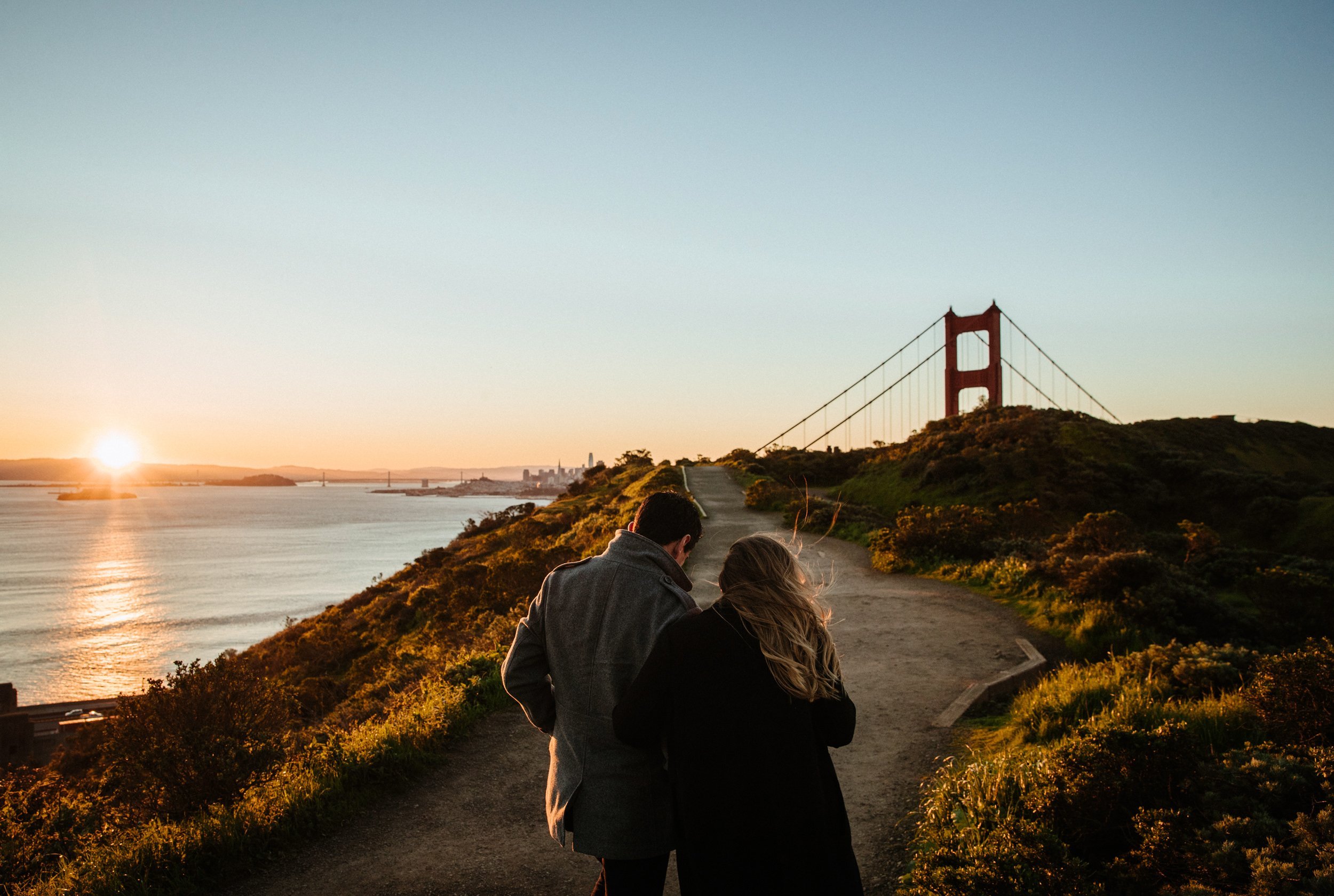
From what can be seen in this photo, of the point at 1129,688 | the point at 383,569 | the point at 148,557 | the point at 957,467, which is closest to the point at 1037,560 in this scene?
the point at 1129,688

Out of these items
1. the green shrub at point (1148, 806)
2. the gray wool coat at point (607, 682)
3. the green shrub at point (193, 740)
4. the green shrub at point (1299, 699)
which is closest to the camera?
the gray wool coat at point (607, 682)

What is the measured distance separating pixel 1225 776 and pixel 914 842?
5.78ft

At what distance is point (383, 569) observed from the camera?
57.6 m

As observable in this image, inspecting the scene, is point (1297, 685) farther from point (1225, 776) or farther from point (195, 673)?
point (195, 673)

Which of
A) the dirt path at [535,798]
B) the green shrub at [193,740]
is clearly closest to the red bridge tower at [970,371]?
the dirt path at [535,798]

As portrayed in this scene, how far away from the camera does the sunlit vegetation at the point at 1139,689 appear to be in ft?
11.9

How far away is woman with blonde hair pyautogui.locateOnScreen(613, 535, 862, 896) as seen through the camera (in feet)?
7.31

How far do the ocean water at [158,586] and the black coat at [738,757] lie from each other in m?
35.1

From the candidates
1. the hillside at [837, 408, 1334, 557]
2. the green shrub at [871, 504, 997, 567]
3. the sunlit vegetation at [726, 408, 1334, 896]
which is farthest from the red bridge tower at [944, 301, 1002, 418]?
the green shrub at [871, 504, 997, 567]

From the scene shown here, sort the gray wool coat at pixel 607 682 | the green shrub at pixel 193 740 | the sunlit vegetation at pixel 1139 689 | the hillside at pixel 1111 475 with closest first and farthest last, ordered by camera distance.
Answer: the gray wool coat at pixel 607 682, the sunlit vegetation at pixel 1139 689, the green shrub at pixel 193 740, the hillside at pixel 1111 475

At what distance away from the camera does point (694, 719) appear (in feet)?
7.39

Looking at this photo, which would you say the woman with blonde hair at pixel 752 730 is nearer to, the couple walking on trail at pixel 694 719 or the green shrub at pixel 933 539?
the couple walking on trail at pixel 694 719

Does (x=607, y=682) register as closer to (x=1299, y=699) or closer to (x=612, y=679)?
(x=612, y=679)

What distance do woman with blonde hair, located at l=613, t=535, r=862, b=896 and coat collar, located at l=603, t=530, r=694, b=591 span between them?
0.28 m
